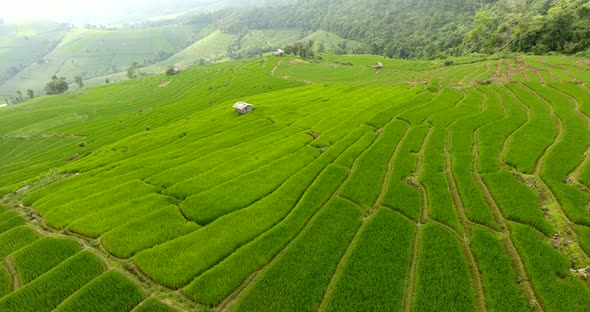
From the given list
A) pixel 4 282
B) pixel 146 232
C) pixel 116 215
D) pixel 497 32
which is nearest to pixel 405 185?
pixel 146 232

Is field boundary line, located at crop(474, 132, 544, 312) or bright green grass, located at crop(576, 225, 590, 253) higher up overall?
bright green grass, located at crop(576, 225, 590, 253)

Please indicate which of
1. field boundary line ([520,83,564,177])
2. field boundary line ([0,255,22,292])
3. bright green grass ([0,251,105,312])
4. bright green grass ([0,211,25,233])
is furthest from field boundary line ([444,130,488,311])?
bright green grass ([0,211,25,233])

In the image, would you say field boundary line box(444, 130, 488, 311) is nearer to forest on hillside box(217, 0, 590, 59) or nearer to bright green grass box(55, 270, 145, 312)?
bright green grass box(55, 270, 145, 312)

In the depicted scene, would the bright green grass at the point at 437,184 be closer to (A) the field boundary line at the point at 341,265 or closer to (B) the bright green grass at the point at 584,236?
(A) the field boundary line at the point at 341,265

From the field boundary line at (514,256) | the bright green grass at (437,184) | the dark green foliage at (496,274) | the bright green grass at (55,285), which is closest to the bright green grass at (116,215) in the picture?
the bright green grass at (55,285)

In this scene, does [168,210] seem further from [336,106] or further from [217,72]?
[217,72]

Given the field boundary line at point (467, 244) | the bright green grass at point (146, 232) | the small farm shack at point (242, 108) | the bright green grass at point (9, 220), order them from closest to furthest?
the field boundary line at point (467, 244) → the bright green grass at point (146, 232) → the bright green grass at point (9, 220) → the small farm shack at point (242, 108)
